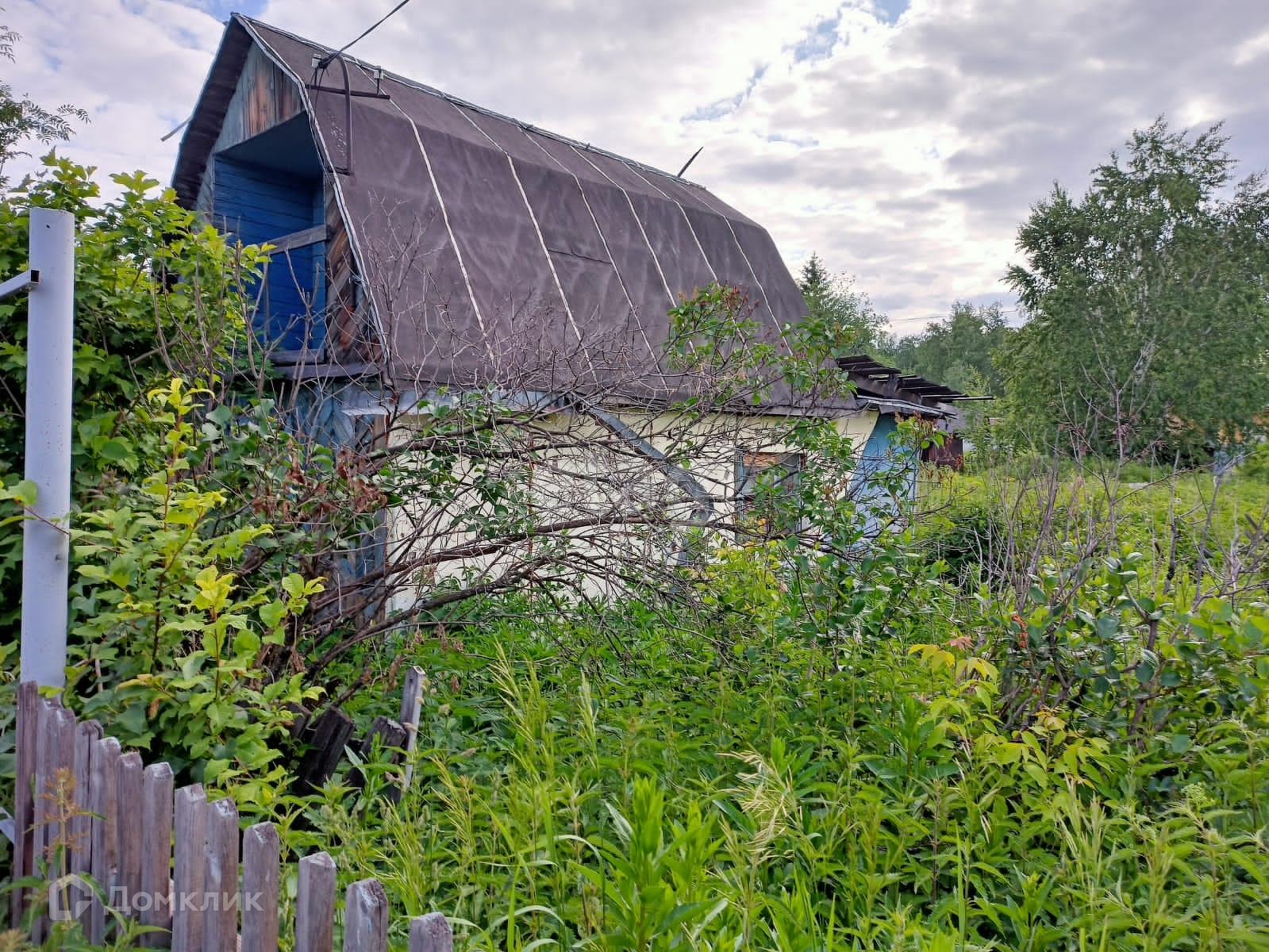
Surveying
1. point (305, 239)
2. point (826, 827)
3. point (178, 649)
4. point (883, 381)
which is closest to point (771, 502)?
point (826, 827)

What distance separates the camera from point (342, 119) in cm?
716

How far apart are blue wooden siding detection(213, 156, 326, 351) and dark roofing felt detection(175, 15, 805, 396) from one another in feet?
1.89

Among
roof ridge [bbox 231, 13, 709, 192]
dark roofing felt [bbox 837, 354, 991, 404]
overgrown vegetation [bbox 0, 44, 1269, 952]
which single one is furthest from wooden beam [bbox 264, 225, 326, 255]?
dark roofing felt [bbox 837, 354, 991, 404]

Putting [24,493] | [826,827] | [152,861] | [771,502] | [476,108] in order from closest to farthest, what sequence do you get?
1. [152,861]
2. [24,493]
3. [826,827]
4. [771,502]
5. [476,108]

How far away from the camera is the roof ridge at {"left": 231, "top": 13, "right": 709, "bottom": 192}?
26.4 feet

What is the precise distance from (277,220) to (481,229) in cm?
246

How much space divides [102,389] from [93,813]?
2.17m

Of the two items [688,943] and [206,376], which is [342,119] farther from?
[688,943]

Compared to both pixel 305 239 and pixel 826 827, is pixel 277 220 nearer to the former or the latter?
pixel 305 239

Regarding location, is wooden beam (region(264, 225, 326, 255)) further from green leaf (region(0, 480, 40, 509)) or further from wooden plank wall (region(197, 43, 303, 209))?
green leaf (region(0, 480, 40, 509))

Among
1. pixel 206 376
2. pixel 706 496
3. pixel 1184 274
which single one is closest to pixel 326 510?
pixel 206 376

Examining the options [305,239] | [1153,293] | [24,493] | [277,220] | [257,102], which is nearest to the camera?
[24,493]

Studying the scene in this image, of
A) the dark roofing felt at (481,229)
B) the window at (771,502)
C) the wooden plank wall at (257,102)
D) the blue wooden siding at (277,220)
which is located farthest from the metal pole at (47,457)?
the wooden plank wall at (257,102)

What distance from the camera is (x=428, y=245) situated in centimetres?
721
